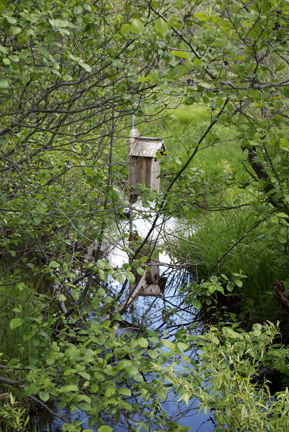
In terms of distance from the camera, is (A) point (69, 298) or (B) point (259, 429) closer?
(B) point (259, 429)

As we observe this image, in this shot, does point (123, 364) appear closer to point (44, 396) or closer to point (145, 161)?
point (44, 396)

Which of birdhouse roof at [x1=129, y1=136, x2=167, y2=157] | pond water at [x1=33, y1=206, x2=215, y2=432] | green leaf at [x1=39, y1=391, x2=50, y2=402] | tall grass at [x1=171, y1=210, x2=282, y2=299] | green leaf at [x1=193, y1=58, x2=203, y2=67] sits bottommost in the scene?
pond water at [x1=33, y1=206, x2=215, y2=432]

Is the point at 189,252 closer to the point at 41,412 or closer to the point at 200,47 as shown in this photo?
the point at 41,412

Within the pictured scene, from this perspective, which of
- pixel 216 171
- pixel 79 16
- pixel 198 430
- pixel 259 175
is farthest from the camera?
pixel 216 171

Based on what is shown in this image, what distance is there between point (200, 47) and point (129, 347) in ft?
4.88

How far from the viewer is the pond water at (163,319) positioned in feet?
8.38

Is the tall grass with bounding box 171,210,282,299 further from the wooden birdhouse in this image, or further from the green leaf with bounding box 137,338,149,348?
the wooden birdhouse

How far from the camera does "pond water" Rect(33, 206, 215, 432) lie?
255 cm

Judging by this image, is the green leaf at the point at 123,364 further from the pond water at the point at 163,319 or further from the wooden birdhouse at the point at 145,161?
the wooden birdhouse at the point at 145,161

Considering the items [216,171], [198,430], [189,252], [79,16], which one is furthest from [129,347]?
[216,171]

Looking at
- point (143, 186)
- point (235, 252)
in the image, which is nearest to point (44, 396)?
point (143, 186)

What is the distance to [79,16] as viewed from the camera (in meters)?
1.70

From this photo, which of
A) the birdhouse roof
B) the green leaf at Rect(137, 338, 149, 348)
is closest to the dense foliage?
the green leaf at Rect(137, 338, 149, 348)

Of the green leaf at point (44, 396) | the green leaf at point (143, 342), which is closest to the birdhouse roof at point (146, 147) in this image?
the green leaf at point (143, 342)
